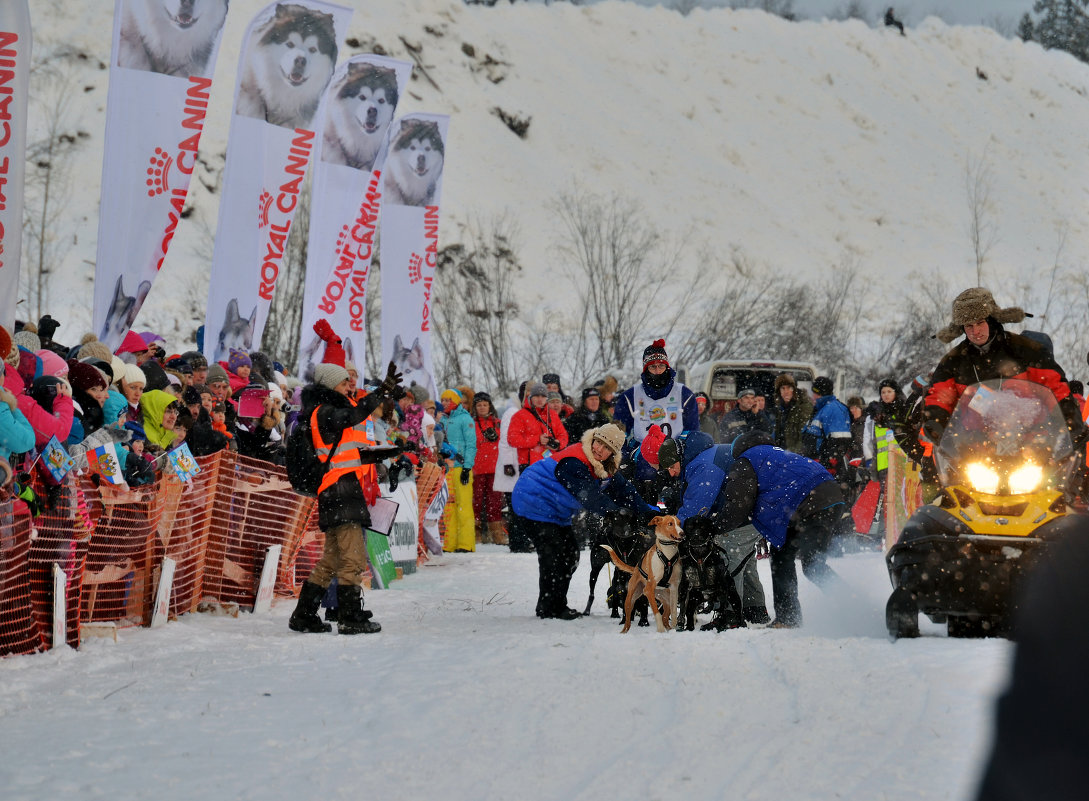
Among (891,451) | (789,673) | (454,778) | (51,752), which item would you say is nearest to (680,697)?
(789,673)

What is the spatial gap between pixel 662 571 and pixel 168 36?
6830 millimetres

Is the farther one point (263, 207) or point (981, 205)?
point (981, 205)

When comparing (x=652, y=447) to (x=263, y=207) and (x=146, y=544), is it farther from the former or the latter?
(x=263, y=207)

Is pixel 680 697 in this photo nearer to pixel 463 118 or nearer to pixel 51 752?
pixel 51 752

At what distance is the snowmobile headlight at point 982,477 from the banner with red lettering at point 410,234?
38.8 ft

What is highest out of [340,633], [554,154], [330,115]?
[554,154]

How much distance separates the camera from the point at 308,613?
28.2 feet

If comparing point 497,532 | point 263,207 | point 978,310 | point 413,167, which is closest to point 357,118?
point 413,167

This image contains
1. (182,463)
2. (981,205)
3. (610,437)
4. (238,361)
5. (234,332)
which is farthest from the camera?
(981,205)

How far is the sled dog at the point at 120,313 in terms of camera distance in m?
10.9

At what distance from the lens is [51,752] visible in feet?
16.3

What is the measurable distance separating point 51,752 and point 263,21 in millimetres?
10220

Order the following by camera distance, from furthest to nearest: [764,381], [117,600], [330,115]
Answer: [764,381], [330,115], [117,600]

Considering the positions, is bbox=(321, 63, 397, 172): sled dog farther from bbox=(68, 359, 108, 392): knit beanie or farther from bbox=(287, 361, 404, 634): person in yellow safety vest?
bbox=(68, 359, 108, 392): knit beanie
